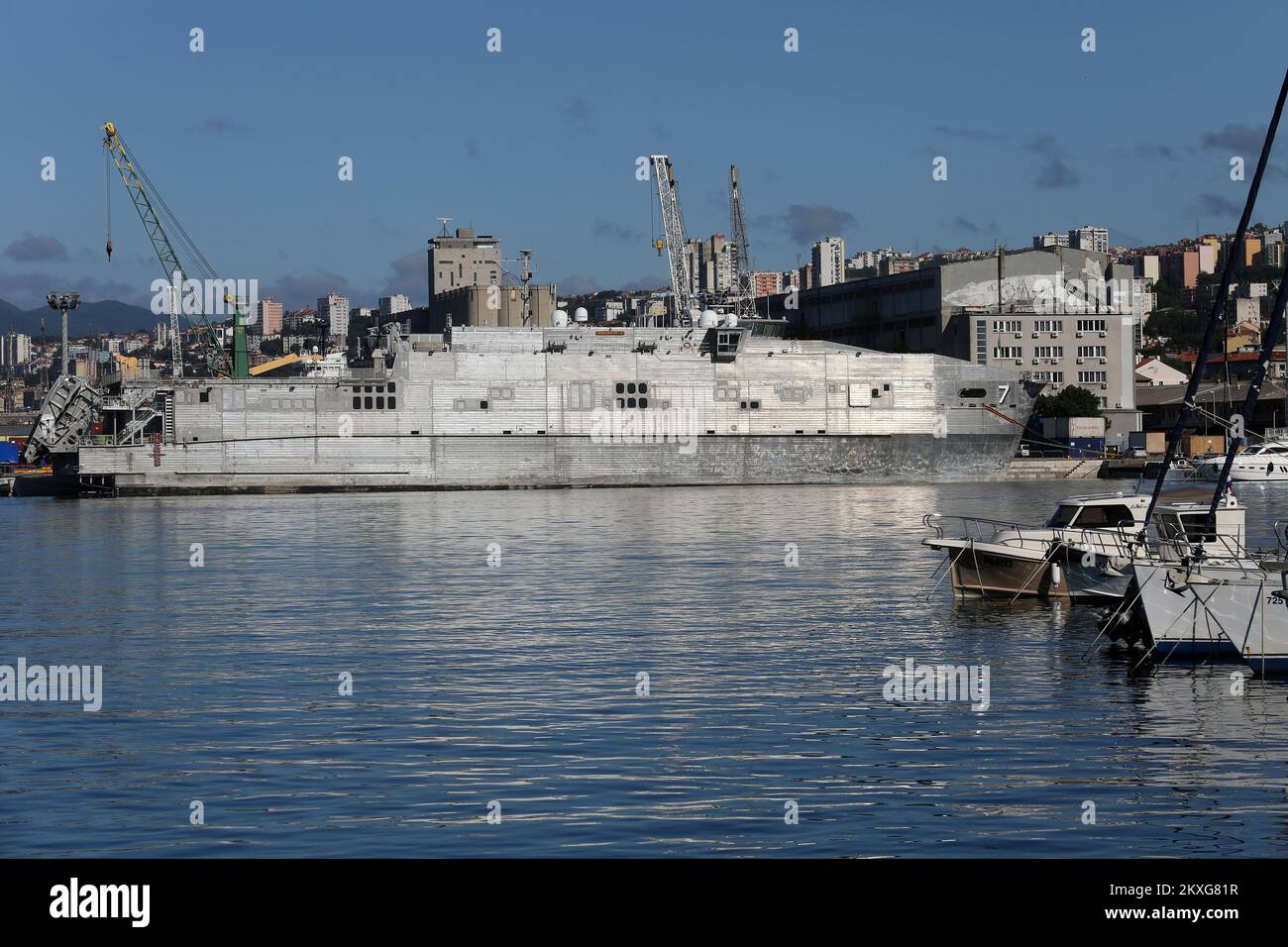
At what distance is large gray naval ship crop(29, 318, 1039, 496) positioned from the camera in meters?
98.8

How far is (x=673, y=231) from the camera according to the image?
132 metres

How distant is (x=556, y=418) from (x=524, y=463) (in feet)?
12.3

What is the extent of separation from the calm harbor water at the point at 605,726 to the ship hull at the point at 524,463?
5560cm

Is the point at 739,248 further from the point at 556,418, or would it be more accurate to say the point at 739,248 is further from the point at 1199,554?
the point at 1199,554

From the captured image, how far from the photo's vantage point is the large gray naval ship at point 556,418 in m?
98.8

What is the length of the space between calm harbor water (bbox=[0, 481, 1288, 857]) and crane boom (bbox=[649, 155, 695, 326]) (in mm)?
88540

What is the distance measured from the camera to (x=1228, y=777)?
17.3 metres

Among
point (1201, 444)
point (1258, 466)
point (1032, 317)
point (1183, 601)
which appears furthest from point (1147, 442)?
point (1183, 601)

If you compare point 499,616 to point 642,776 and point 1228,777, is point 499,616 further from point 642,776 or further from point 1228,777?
point 1228,777

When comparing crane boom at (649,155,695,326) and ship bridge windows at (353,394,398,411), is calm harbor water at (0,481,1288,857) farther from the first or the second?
crane boom at (649,155,695,326)

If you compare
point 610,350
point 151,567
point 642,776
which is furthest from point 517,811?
point 610,350

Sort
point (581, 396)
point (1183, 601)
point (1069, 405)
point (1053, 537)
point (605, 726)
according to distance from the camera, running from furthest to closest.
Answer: point (1069, 405), point (581, 396), point (1053, 537), point (1183, 601), point (605, 726)
